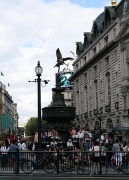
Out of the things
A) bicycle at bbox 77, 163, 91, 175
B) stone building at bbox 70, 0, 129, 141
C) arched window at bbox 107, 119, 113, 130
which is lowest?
bicycle at bbox 77, 163, 91, 175

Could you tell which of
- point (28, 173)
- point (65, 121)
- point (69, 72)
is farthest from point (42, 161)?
point (69, 72)

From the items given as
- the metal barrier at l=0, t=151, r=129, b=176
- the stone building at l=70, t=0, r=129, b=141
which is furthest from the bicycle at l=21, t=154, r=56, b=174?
the stone building at l=70, t=0, r=129, b=141

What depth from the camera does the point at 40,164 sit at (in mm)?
20844

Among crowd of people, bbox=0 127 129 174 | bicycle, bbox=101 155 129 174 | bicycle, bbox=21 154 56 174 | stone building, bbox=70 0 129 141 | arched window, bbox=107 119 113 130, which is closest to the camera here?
bicycle, bbox=101 155 129 174

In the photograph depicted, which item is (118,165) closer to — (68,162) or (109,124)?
(68,162)

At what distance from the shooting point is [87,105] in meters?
92.7

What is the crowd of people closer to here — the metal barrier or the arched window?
the metal barrier

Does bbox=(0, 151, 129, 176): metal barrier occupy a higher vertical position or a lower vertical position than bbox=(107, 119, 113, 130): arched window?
lower

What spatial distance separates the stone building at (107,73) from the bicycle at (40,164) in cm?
3706

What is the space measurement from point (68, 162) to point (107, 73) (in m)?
54.1

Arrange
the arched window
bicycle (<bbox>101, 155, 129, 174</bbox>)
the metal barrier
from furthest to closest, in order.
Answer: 1. the arched window
2. the metal barrier
3. bicycle (<bbox>101, 155, 129, 174</bbox>)

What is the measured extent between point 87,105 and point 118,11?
29.0 meters

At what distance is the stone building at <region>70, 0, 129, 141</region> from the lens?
6334cm

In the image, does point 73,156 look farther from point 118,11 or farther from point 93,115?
point 93,115
